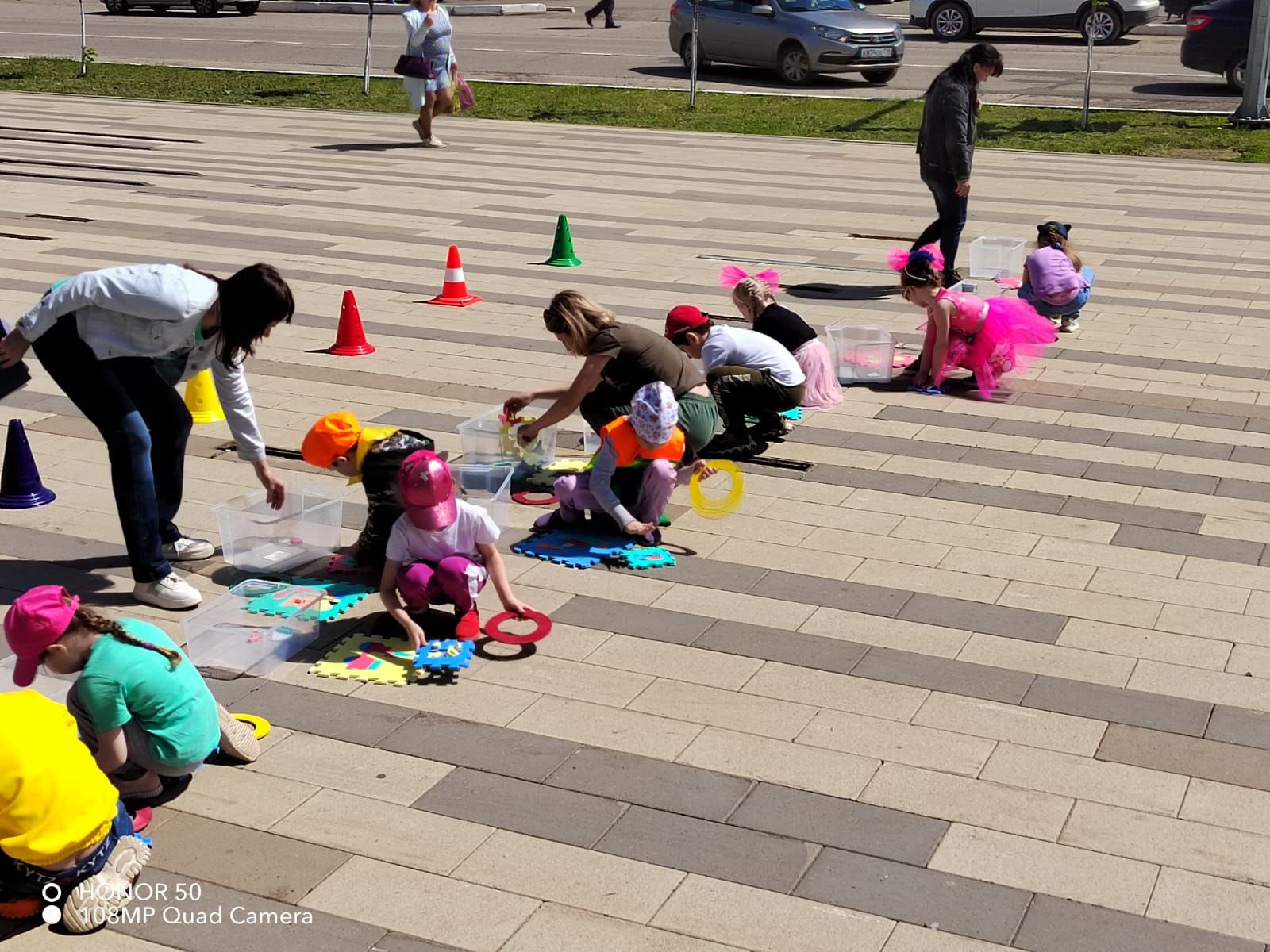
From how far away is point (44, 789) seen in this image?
396cm

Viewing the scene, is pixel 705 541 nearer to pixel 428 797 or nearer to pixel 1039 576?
pixel 1039 576

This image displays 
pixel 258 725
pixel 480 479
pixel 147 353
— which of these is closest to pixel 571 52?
pixel 480 479

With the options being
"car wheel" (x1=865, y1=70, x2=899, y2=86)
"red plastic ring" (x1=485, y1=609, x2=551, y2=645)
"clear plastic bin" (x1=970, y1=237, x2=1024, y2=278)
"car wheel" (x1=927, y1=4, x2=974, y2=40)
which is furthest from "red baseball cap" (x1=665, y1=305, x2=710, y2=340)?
"car wheel" (x1=927, y1=4, x2=974, y2=40)

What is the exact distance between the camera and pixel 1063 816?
472 cm

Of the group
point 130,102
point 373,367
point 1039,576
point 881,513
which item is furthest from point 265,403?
point 130,102

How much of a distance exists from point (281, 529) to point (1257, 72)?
17972mm

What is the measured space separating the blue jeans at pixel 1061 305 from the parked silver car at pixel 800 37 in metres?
15.6

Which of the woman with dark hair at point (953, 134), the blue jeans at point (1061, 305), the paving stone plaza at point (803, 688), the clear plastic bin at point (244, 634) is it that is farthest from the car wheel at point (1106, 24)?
the clear plastic bin at point (244, 634)

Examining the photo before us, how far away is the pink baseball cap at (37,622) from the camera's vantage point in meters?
4.27

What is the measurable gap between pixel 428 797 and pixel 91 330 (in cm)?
236

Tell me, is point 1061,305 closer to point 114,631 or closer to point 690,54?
point 114,631

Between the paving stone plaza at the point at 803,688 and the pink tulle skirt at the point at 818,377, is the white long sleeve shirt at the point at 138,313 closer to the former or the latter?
the paving stone plaza at the point at 803,688

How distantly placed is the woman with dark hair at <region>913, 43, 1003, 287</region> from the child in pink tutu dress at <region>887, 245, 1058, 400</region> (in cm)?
224

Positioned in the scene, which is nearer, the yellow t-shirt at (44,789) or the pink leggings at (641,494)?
the yellow t-shirt at (44,789)
